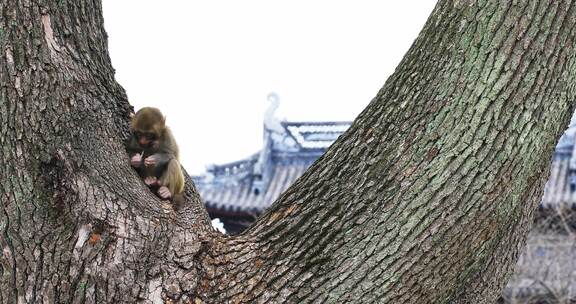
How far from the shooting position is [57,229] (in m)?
3.91

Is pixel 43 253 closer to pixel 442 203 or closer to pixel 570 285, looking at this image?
pixel 442 203

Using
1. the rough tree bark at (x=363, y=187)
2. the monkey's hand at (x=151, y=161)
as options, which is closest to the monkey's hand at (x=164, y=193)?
the monkey's hand at (x=151, y=161)

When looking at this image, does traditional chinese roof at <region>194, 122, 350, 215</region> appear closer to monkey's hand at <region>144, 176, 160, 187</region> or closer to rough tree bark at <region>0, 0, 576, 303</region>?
monkey's hand at <region>144, 176, 160, 187</region>

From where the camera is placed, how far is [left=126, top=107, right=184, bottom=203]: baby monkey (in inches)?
188

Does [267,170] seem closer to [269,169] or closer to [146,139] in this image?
[269,169]

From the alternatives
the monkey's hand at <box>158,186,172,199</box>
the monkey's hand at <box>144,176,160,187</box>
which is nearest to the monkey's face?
the monkey's hand at <box>144,176,160,187</box>

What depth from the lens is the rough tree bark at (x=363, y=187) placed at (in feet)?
12.5

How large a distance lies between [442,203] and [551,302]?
1162 cm

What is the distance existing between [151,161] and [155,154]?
8.4 inches

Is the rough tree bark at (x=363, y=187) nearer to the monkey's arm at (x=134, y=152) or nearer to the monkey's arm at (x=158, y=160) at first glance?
the monkey's arm at (x=134, y=152)

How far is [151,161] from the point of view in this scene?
16.7 feet

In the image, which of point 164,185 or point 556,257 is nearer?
point 164,185

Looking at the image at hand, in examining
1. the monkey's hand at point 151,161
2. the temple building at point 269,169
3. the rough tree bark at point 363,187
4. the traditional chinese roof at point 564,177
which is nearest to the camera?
the rough tree bark at point 363,187

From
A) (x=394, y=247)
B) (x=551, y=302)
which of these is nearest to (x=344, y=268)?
(x=394, y=247)
